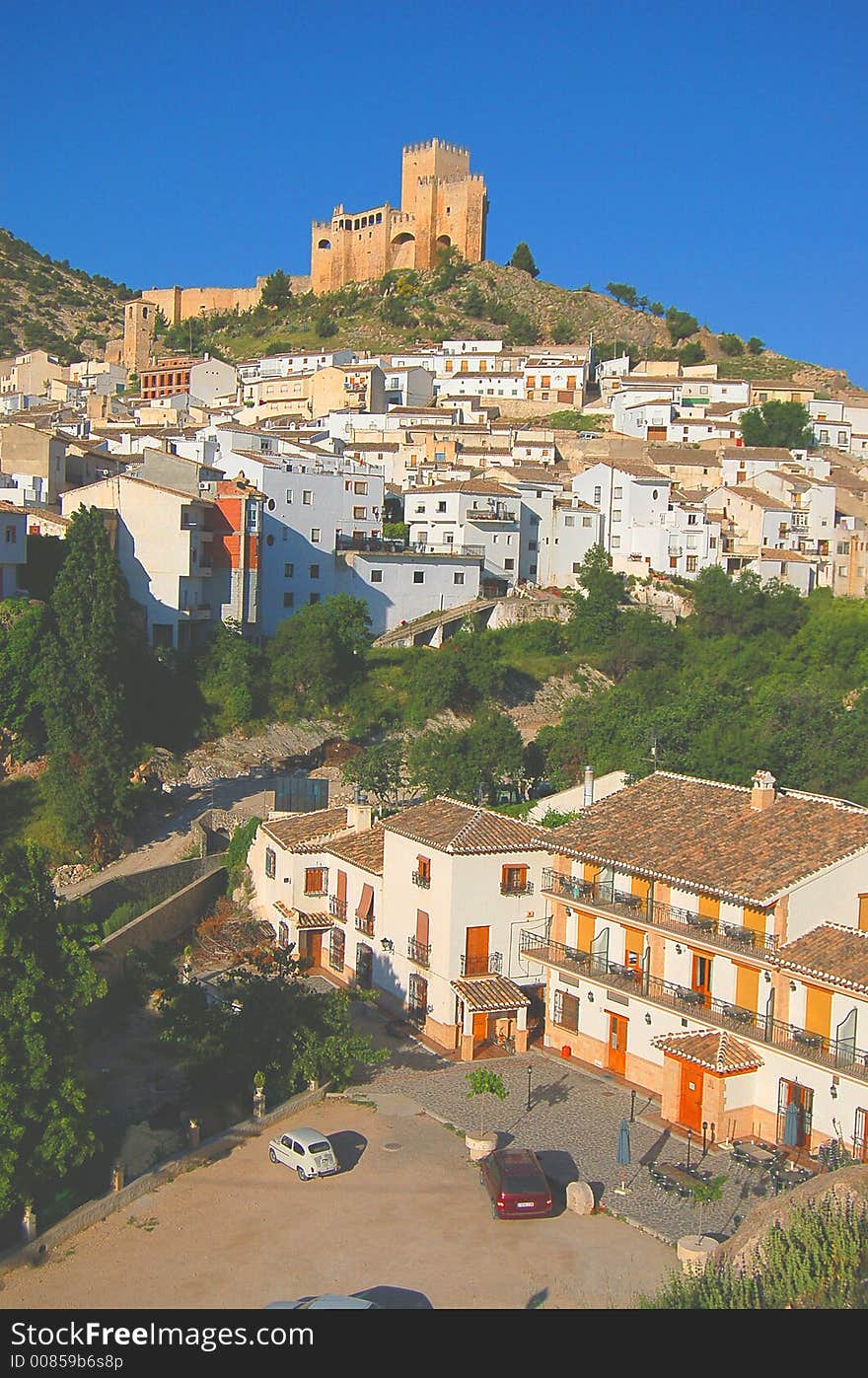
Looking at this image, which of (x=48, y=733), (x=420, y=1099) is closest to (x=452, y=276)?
(x=48, y=733)

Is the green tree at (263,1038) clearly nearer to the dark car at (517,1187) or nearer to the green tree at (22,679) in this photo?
the dark car at (517,1187)

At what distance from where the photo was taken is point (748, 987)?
20.7 m

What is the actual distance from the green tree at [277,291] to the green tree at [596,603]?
66356mm

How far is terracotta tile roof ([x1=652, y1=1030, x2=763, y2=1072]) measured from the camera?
19953 millimetres

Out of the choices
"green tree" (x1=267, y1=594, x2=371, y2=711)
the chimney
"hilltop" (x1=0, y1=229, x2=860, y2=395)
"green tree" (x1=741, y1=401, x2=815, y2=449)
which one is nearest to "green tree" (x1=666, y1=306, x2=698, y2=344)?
"hilltop" (x1=0, y1=229, x2=860, y2=395)

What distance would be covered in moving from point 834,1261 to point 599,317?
103775 mm

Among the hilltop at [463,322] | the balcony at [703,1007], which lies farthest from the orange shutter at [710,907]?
the hilltop at [463,322]

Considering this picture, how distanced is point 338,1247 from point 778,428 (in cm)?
6746

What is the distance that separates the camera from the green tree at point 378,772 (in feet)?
120

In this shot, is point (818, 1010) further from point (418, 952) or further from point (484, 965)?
point (418, 952)

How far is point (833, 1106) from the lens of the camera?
746 inches

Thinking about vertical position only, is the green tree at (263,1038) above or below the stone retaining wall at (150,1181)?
above

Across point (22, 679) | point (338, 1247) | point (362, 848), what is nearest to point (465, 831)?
point (362, 848)
